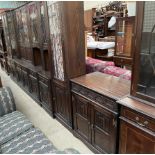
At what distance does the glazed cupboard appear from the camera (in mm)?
1389

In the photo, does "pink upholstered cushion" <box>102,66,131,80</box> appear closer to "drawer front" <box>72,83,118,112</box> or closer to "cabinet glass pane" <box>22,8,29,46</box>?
"drawer front" <box>72,83,118,112</box>

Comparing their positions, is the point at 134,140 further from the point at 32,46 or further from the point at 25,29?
the point at 25,29

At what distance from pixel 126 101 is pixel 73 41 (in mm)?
1165

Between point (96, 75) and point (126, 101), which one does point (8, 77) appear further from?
point (126, 101)

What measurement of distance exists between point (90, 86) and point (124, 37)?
165 centimetres

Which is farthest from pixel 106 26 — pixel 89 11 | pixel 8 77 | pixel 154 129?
pixel 154 129

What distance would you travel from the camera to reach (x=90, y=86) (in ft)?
6.63

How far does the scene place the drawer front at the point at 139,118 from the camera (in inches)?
52.1

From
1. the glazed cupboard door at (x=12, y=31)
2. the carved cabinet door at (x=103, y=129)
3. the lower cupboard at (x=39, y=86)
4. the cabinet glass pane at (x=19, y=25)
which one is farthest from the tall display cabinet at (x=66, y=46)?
the glazed cupboard door at (x=12, y=31)

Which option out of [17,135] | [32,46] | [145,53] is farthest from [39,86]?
[145,53]

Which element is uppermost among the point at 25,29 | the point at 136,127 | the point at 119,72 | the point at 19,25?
the point at 19,25

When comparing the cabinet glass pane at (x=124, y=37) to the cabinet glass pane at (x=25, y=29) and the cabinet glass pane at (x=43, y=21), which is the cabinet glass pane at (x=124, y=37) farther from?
the cabinet glass pane at (x=25, y=29)

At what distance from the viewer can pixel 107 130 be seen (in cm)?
183

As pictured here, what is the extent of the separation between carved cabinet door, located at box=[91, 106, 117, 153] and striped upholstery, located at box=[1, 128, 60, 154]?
0.58 m
